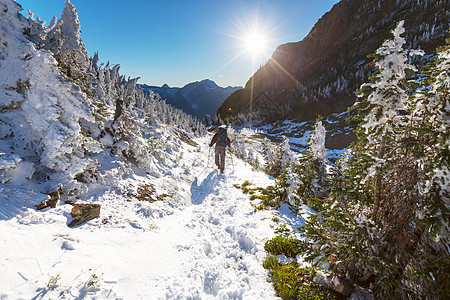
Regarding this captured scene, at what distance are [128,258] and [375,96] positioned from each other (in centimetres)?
594

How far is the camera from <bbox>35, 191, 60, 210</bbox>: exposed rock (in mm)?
4212

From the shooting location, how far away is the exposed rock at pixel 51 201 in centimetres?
421

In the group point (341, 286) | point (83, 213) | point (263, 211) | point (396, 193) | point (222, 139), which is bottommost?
point (263, 211)

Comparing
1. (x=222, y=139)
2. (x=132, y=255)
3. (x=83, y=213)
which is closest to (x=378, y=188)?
(x=132, y=255)

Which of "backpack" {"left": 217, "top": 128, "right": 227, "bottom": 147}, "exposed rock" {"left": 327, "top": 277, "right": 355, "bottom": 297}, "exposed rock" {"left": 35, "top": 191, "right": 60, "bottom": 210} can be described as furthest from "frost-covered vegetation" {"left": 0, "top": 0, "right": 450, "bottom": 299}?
"backpack" {"left": 217, "top": 128, "right": 227, "bottom": 147}

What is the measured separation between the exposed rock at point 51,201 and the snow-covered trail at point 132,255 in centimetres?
15

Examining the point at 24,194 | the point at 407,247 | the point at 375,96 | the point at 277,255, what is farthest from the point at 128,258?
the point at 375,96

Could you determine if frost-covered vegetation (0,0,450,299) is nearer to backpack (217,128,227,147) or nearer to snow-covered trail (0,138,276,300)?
snow-covered trail (0,138,276,300)

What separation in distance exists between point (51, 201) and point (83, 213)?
753 mm

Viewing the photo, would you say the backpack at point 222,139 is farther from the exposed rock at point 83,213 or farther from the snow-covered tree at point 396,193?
the snow-covered tree at point 396,193

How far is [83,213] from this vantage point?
4.60 metres

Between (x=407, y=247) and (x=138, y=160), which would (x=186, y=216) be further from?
(x=407, y=247)

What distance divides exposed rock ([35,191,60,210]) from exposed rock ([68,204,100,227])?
403 millimetres

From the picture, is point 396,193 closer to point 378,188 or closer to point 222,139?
point 378,188
